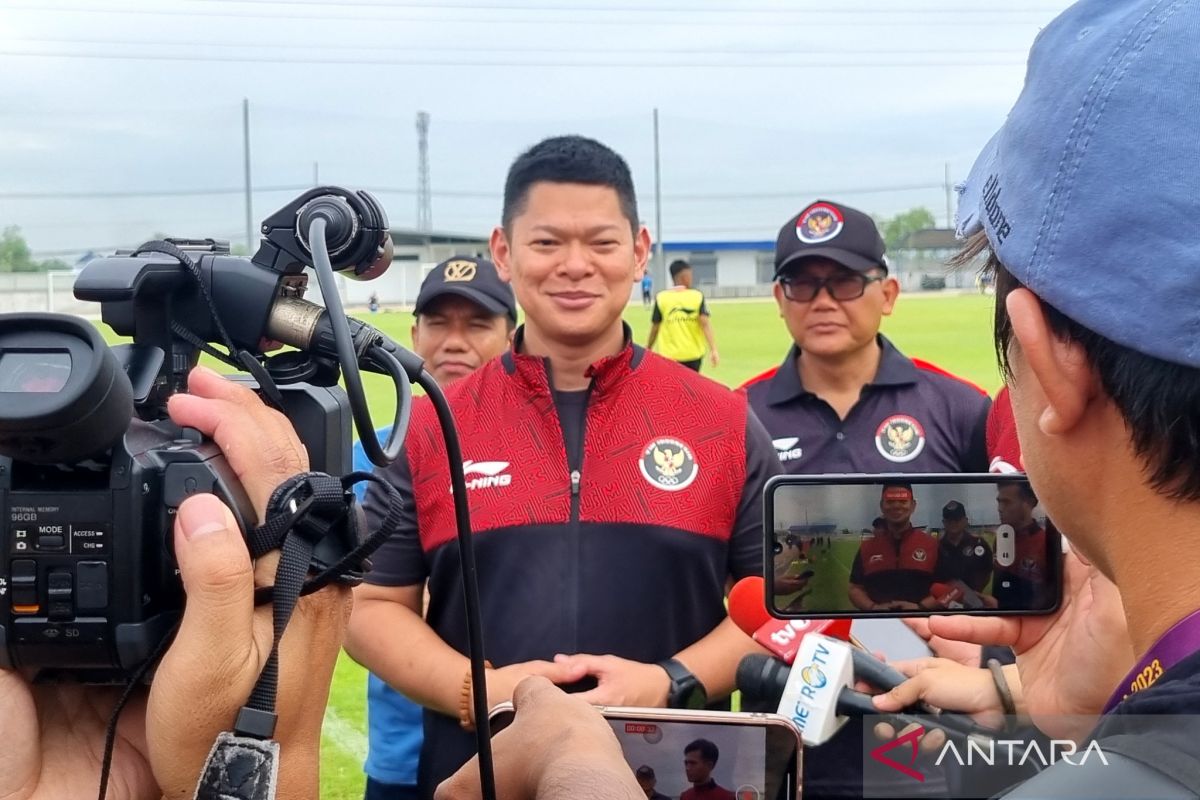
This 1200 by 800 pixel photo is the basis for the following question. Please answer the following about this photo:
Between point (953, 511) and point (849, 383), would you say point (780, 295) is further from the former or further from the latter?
point (953, 511)

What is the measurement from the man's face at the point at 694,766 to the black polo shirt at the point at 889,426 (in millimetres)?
2163

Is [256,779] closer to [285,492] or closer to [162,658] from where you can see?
[162,658]

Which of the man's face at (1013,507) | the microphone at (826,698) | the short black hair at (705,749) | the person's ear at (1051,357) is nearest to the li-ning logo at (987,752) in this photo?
the microphone at (826,698)

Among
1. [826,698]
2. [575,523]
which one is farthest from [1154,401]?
[575,523]

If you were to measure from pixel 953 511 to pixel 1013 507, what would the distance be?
0.27 ft

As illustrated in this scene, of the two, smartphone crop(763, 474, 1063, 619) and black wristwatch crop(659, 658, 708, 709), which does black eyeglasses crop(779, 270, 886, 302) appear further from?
smartphone crop(763, 474, 1063, 619)

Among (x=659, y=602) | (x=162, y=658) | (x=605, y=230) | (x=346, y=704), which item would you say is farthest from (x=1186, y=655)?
(x=346, y=704)

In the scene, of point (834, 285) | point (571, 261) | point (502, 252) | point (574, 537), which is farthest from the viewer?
point (834, 285)

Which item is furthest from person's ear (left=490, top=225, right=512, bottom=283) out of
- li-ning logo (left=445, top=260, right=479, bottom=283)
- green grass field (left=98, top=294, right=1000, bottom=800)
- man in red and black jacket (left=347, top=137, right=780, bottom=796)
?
li-ning logo (left=445, top=260, right=479, bottom=283)

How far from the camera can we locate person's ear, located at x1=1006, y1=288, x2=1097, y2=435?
0.97m

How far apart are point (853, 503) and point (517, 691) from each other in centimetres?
46

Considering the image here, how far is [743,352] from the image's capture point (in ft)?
76.3

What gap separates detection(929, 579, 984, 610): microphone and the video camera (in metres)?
0.69

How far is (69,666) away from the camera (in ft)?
3.99
